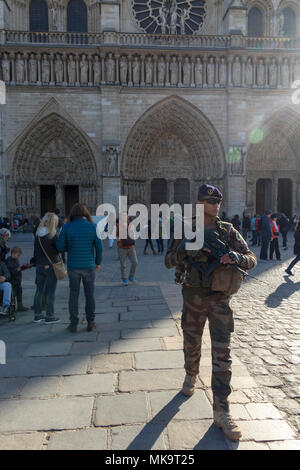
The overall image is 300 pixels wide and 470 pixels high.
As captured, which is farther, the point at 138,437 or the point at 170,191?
the point at 170,191

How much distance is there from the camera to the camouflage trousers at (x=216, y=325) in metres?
2.72

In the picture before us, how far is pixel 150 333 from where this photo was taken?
16.0ft

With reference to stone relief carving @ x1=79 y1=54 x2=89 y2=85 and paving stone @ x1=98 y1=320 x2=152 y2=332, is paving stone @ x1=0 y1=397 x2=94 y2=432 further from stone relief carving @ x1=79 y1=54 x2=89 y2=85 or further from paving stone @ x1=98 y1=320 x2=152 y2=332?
stone relief carving @ x1=79 y1=54 x2=89 y2=85

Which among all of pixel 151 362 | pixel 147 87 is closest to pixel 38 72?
pixel 147 87

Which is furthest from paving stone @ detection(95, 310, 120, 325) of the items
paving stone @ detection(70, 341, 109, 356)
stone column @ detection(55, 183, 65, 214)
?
stone column @ detection(55, 183, 65, 214)

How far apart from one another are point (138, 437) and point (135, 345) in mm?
1853

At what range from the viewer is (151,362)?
3939 mm

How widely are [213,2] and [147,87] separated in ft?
24.1

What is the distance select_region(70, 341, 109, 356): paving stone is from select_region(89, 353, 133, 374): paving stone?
6.2 inches

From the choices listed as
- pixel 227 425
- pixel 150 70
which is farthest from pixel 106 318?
pixel 150 70

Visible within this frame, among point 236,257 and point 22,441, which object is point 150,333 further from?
point 236,257

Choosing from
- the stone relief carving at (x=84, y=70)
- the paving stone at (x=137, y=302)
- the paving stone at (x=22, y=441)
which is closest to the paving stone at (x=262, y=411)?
the paving stone at (x=22, y=441)

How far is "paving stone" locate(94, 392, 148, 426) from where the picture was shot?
281 centimetres

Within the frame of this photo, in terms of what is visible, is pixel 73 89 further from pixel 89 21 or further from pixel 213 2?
pixel 213 2
